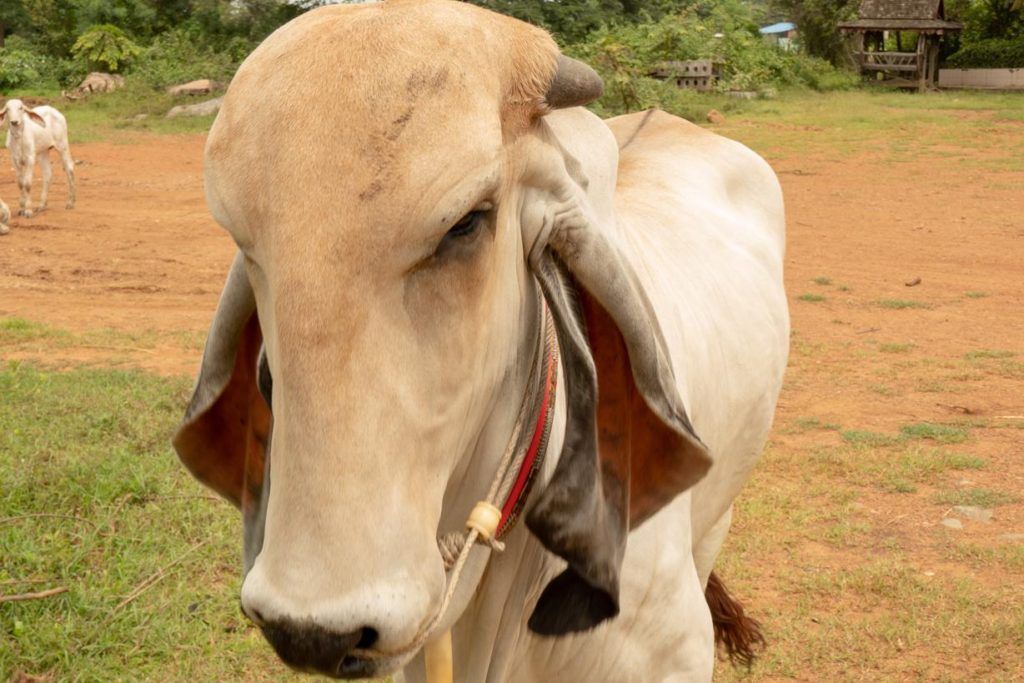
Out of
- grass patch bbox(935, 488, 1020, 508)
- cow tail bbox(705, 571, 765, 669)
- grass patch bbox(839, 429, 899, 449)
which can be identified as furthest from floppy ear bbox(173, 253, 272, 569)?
grass patch bbox(839, 429, 899, 449)

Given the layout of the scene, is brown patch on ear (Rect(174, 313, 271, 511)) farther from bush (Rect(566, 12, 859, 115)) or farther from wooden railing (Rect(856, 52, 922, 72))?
wooden railing (Rect(856, 52, 922, 72))

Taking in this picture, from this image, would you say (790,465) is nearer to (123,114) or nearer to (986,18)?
(123,114)

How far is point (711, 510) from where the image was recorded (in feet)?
10.2

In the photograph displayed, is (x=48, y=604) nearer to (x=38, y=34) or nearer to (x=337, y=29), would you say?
(x=337, y=29)

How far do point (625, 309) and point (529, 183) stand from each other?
0.25m

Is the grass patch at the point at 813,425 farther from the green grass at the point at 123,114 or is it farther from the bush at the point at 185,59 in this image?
the bush at the point at 185,59

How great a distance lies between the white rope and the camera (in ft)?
4.84

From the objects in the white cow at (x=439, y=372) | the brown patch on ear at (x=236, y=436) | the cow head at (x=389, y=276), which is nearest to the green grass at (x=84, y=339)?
the brown patch on ear at (x=236, y=436)

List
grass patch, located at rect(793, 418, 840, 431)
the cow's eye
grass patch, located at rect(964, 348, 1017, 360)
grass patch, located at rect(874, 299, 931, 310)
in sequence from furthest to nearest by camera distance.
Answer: grass patch, located at rect(874, 299, 931, 310) → grass patch, located at rect(964, 348, 1017, 360) → grass patch, located at rect(793, 418, 840, 431) → the cow's eye

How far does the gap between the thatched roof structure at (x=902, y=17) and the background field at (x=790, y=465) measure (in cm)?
1622

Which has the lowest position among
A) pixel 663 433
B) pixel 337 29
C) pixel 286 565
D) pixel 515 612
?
pixel 515 612

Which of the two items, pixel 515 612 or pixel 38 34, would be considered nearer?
pixel 515 612

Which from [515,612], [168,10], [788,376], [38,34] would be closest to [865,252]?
[788,376]

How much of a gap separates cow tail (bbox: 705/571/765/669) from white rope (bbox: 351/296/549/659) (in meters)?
1.83
